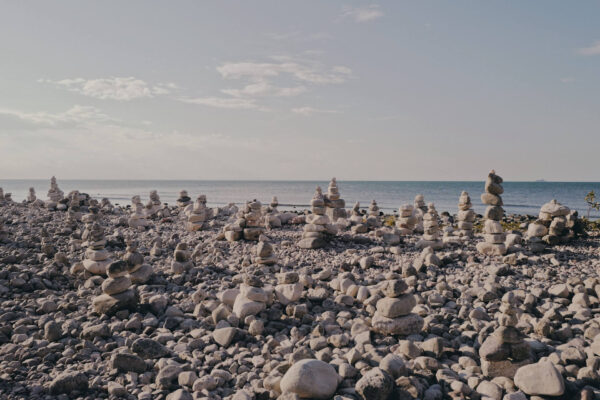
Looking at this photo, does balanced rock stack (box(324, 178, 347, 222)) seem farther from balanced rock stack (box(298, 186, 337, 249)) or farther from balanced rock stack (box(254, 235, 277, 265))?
balanced rock stack (box(254, 235, 277, 265))

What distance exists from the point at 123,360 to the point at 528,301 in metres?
7.14

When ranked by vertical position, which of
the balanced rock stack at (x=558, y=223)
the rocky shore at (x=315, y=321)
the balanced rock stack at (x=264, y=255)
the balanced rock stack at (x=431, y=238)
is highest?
the balanced rock stack at (x=558, y=223)

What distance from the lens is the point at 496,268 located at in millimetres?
9414

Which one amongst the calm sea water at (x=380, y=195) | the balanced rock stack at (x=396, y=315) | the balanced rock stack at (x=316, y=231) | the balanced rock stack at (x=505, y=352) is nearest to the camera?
the balanced rock stack at (x=505, y=352)

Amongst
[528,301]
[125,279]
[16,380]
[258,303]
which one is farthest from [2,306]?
[528,301]

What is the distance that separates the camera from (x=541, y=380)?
15.1 ft

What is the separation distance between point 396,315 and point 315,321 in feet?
4.79

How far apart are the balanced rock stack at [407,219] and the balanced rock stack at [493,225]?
123 inches

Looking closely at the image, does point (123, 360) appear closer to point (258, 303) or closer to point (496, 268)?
point (258, 303)

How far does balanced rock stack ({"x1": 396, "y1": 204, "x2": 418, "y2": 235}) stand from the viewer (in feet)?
49.6

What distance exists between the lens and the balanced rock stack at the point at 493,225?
36.5 ft

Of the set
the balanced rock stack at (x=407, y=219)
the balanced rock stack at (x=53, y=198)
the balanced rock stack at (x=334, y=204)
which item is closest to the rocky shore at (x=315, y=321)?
the balanced rock stack at (x=407, y=219)

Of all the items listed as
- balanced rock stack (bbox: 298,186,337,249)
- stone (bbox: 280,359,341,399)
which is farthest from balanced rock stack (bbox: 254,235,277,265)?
stone (bbox: 280,359,341,399)

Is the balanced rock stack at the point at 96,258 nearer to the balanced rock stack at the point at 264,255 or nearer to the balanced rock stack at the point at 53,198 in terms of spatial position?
the balanced rock stack at the point at 264,255
